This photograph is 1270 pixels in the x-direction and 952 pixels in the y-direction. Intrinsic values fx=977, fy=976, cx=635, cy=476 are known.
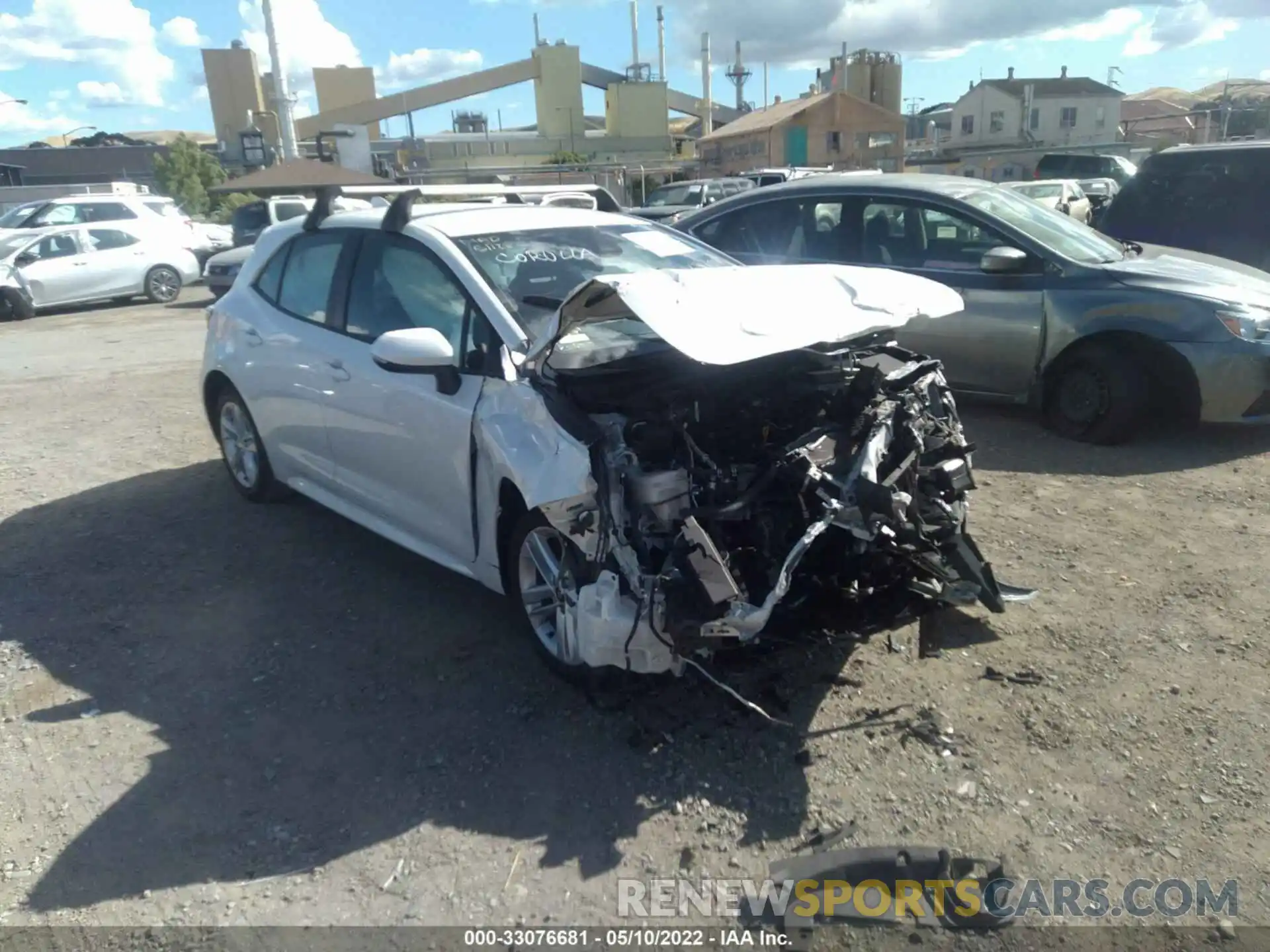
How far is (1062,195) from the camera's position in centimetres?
1931

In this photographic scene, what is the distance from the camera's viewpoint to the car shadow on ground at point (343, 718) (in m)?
3.08

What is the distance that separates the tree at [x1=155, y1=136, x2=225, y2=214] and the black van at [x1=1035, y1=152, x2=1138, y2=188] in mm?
35752

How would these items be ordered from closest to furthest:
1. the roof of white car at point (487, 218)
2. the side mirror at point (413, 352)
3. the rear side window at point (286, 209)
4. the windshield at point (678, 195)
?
the side mirror at point (413, 352) < the roof of white car at point (487, 218) < the rear side window at point (286, 209) < the windshield at point (678, 195)

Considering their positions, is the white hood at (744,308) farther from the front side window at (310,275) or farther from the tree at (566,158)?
the tree at (566,158)

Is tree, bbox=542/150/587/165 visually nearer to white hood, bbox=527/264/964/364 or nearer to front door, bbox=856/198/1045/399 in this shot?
front door, bbox=856/198/1045/399

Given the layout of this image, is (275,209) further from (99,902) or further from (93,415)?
(99,902)

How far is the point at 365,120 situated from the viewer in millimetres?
63844

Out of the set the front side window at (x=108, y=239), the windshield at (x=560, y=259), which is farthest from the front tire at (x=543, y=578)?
the front side window at (x=108, y=239)

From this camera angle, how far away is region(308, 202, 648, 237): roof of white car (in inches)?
175

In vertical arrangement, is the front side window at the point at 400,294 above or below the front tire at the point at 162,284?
above

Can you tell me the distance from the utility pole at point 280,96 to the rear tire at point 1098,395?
39.6m

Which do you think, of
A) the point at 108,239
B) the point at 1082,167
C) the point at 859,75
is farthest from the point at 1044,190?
the point at 859,75

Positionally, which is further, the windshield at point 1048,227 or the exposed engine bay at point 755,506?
the windshield at point 1048,227

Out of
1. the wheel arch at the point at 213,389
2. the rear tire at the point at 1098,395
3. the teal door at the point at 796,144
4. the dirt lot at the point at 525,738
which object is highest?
the teal door at the point at 796,144
